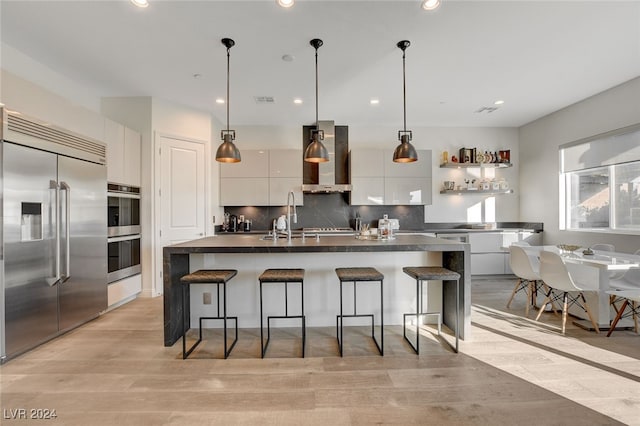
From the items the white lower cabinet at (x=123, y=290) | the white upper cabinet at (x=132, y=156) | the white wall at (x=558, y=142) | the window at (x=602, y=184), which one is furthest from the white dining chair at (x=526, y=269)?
the white upper cabinet at (x=132, y=156)

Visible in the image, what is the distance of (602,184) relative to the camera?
423cm

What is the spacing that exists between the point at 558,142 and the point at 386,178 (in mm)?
2790

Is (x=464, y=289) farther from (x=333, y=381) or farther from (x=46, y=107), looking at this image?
(x=46, y=107)

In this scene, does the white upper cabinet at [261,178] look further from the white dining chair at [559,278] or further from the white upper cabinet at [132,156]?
the white dining chair at [559,278]

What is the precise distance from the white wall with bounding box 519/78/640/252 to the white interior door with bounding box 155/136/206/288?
574 cm

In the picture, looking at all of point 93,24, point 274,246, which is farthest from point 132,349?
point 93,24

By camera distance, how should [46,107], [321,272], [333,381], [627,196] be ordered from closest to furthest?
1. [333,381]
2. [46,107]
3. [321,272]
4. [627,196]

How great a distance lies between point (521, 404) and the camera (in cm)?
179

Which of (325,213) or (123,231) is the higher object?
(325,213)

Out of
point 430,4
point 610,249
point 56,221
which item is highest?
point 430,4

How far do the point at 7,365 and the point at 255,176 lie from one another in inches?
144

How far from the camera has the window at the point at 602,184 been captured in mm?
3781

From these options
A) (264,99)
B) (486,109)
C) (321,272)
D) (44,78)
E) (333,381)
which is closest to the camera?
(333,381)

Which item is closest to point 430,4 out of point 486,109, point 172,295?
point 486,109
